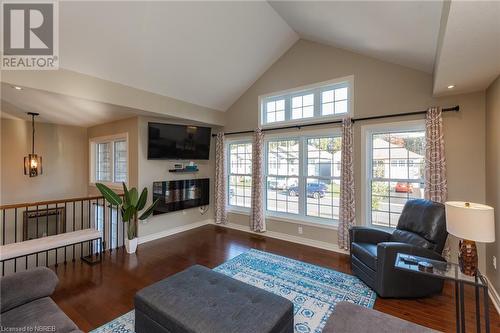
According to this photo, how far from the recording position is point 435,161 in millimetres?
3135

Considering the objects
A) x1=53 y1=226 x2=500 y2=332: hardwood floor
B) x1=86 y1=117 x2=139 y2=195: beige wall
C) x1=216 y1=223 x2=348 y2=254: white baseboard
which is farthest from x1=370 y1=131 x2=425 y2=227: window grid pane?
x1=86 y1=117 x2=139 y2=195: beige wall

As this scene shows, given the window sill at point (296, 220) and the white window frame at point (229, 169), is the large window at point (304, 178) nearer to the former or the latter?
the window sill at point (296, 220)

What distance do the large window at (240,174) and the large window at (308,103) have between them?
0.93 m

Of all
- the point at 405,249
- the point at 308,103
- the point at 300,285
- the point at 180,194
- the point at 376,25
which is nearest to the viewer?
the point at 405,249

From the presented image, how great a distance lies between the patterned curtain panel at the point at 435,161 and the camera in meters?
3.11

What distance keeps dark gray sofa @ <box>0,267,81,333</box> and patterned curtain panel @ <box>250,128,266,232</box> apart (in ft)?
11.5

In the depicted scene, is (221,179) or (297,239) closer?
(297,239)

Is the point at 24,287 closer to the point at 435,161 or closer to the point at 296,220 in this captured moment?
the point at 296,220

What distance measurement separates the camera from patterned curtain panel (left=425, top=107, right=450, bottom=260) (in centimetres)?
311

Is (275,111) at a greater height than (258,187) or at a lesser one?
greater

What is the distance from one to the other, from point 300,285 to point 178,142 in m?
3.68

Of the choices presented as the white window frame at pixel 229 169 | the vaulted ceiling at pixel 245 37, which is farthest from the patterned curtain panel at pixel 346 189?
the white window frame at pixel 229 169

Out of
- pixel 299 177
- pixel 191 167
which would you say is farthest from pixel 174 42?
pixel 299 177

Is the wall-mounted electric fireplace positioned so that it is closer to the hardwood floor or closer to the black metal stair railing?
the hardwood floor
